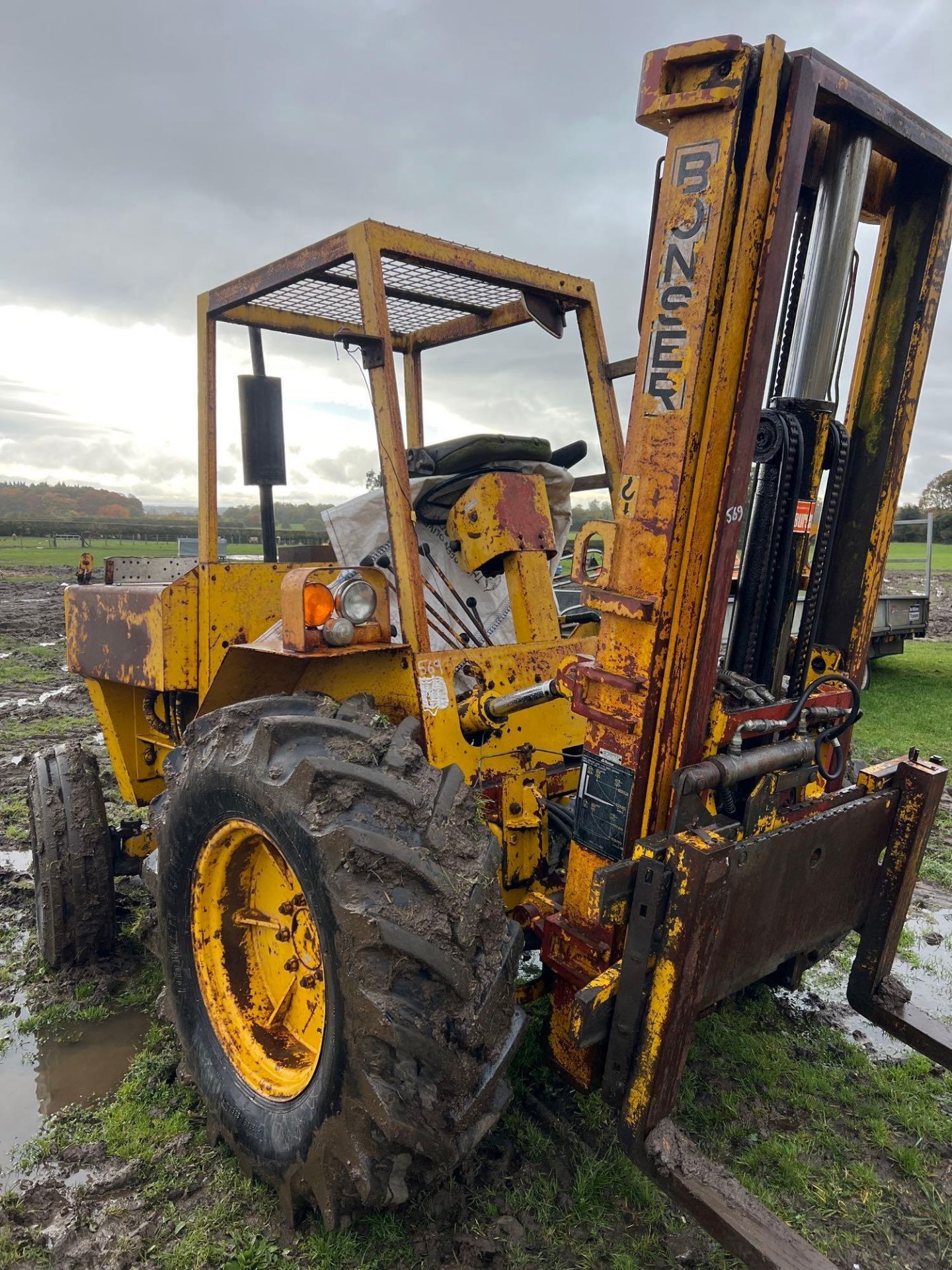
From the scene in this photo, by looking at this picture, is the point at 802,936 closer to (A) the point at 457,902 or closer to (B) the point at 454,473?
(A) the point at 457,902

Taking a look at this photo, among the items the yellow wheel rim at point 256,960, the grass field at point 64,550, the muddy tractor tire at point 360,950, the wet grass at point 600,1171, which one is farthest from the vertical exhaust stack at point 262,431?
the grass field at point 64,550

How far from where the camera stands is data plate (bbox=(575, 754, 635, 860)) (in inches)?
89.5

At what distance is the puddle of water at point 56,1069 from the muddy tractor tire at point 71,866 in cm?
33

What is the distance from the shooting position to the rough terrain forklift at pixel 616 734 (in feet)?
6.45

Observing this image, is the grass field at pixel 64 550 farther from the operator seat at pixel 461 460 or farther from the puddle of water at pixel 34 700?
the operator seat at pixel 461 460

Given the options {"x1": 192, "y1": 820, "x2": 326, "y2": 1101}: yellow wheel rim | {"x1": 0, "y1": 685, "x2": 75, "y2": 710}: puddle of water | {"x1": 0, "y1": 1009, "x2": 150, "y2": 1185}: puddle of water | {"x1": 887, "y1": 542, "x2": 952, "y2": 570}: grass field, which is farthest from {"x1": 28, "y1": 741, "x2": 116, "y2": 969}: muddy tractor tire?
{"x1": 887, "y1": 542, "x2": 952, "y2": 570}: grass field

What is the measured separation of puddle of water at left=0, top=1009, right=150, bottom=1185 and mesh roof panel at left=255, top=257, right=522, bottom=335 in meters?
2.99

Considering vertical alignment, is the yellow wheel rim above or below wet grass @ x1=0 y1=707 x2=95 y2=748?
above

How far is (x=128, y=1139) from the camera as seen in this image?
8.84ft

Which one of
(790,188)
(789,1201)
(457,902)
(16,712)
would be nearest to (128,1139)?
(457,902)

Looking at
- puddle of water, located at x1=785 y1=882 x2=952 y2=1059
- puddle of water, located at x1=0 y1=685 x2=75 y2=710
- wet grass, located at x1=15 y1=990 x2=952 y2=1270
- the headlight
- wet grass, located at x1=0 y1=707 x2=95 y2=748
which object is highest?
the headlight

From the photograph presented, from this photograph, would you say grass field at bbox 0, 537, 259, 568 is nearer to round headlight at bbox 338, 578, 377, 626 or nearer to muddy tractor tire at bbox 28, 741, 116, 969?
muddy tractor tire at bbox 28, 741, 116, 969

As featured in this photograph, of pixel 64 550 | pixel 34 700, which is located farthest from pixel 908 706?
pixel 64 550

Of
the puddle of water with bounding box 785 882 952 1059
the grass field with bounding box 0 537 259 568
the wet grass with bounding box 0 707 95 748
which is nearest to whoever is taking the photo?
the puddle of water with bounding box 785 882 952 1059
